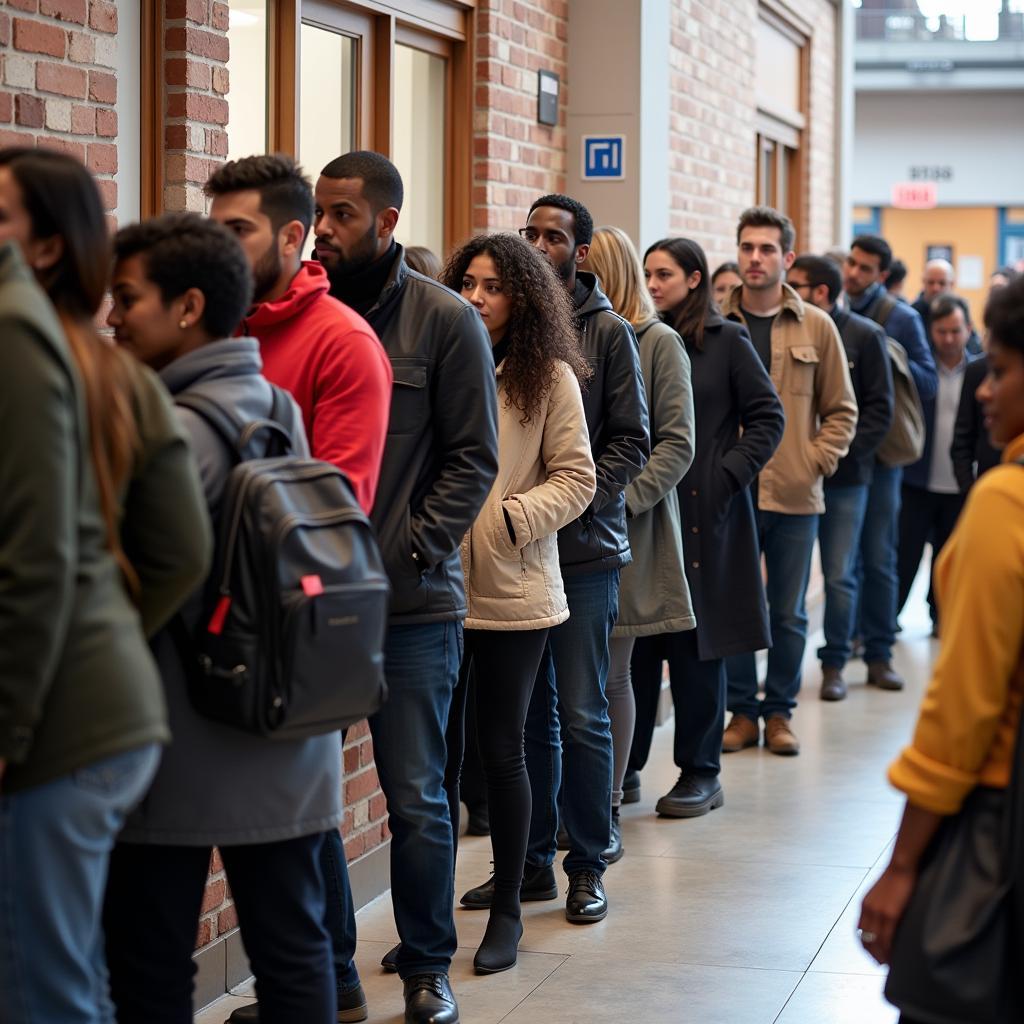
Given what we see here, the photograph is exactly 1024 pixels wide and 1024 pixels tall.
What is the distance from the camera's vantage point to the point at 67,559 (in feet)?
6.40

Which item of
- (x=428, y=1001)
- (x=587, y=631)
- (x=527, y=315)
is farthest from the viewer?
(x=587, y=631)

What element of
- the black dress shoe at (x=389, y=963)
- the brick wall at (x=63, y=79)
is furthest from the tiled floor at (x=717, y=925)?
the brick wall at (x=63, y=79)

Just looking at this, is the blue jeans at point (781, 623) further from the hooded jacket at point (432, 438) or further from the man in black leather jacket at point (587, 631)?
the hooded jacket at point (432, 438)

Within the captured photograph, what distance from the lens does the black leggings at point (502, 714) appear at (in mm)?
3869

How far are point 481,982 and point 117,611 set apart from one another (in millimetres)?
2175

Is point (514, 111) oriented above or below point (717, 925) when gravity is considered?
above

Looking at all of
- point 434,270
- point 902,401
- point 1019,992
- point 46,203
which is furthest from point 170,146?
point 902,401

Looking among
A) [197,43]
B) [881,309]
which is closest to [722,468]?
[197,43]

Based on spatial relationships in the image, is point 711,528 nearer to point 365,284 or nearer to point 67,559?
point 365,284

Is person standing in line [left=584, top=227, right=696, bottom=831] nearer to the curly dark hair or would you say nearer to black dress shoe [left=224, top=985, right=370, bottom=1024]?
the curly dark hair

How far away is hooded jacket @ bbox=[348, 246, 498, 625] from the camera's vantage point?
346 cm

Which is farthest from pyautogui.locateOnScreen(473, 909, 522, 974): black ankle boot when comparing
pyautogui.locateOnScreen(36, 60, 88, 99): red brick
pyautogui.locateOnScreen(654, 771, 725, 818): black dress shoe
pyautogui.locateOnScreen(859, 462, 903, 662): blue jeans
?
pyautogui.locateOnScreen(859, 462, 903, 662): blue jeans

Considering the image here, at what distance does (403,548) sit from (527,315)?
0.82 metres

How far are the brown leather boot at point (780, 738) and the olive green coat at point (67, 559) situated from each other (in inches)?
181
